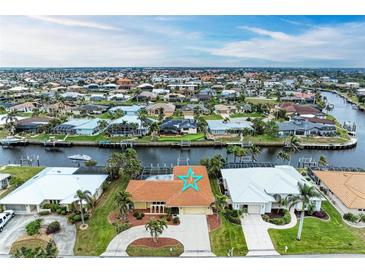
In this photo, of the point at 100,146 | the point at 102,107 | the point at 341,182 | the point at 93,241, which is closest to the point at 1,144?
the point at 100,146

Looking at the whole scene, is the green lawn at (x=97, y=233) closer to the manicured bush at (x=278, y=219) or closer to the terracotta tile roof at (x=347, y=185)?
the manicured bush at (x=278, y=219)

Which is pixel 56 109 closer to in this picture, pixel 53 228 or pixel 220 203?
pixel 53 228

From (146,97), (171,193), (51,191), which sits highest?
(146,97)

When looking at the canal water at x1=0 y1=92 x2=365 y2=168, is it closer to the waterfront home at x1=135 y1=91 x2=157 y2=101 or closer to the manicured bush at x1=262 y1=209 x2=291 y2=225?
the manicured bush at x1=262 y1=209 x2=291 y2=225

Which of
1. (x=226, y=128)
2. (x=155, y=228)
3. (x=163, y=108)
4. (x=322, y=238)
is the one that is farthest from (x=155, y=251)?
(x=163, y=108)

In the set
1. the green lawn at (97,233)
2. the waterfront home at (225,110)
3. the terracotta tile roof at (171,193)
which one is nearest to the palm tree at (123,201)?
the green lawn at (97,233)

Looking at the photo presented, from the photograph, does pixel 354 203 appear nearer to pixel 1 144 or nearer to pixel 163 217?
pixel 163 217
